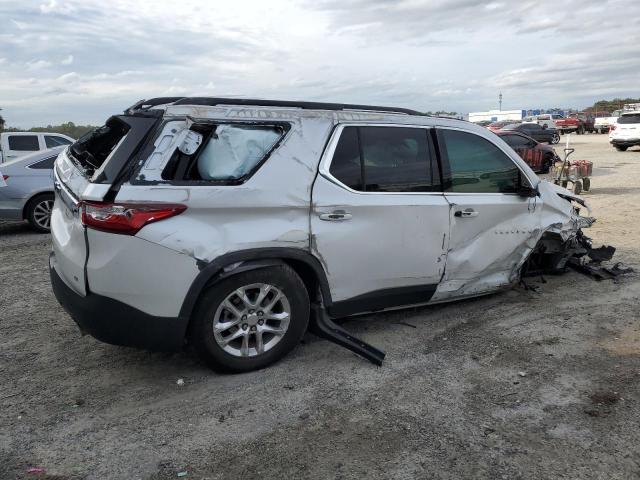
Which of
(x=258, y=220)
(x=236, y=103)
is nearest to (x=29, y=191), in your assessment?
(x=236, y=103)

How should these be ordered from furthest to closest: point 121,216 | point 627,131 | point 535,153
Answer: point 627,131, point 535,153, point 121,216

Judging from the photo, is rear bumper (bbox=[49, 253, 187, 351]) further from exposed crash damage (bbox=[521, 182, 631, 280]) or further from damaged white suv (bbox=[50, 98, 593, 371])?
exposed crash damage (bbox=[521, 182, 631, 280])

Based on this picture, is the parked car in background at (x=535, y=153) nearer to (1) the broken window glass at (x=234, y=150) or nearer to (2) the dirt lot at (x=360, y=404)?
(2) the dirt lot at (x=360, y=404)

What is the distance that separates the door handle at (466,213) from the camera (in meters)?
4.23

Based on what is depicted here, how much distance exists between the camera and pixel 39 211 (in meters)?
8.68

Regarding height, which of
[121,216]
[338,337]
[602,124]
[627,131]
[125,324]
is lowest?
[338,337]

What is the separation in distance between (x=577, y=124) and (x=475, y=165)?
45.0 metres

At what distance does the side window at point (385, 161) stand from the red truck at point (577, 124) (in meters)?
42.2

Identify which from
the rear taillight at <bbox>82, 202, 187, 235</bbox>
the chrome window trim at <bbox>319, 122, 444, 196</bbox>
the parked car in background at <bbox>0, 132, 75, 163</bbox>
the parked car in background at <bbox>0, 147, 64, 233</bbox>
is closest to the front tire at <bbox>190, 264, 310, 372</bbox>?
the rear taillight at <bbox>82, 202, 187, 235</bbox>

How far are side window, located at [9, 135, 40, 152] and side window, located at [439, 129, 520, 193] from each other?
13.6 metres

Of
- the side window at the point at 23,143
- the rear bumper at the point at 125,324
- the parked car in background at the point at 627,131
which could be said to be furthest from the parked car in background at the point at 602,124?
the rear bumper at the point at 125,324

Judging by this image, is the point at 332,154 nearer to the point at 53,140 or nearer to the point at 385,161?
the point at 385,161

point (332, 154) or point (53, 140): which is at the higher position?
point (53, 140)

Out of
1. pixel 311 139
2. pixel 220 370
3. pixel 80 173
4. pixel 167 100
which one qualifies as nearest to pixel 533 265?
pixel 311 139
